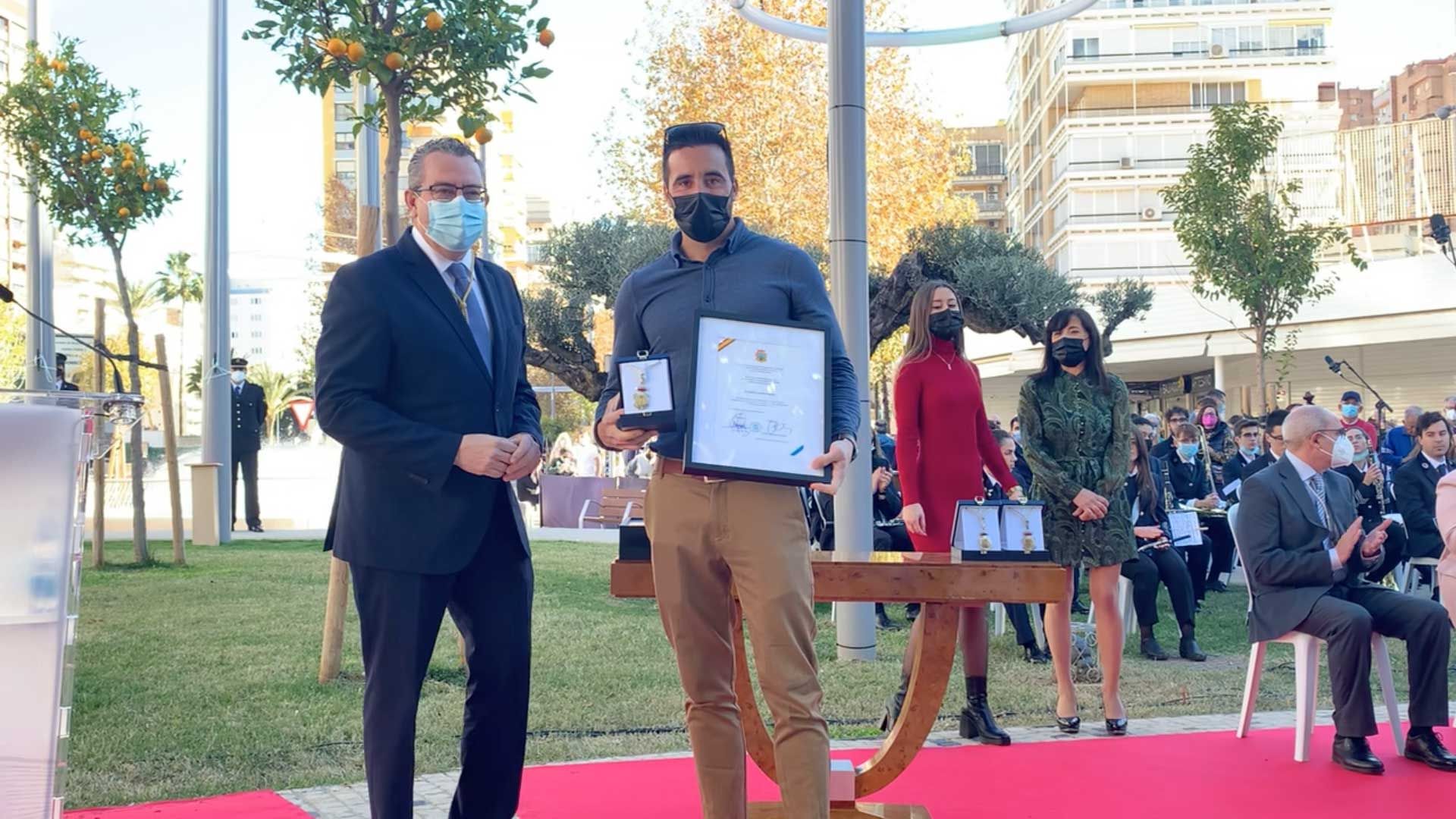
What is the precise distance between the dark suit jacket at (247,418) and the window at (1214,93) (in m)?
51.3

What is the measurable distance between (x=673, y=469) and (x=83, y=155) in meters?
9.98

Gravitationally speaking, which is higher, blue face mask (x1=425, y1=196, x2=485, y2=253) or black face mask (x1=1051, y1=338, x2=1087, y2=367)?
blue face mask (x1=425, y1=196, x2=485, y2=253)

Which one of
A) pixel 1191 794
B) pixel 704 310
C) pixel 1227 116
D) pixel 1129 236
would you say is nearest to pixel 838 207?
pixel 1191 794

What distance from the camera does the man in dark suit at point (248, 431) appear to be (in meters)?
16.8

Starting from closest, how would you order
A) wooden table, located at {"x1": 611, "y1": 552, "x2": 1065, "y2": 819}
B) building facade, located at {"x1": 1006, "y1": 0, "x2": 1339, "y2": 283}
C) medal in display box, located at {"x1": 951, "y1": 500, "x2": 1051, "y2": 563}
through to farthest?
wooden table, located at {"x1": 611, "y1": 552, "x2": 1065, "y2": 819}
medal in display box, located at {"x1": 951, "y1": 500, "x2": 1051, "y2": 563}
building facade, located at {"x1": 1006, "y1": 0, "x2": 1339, "y2": 283}

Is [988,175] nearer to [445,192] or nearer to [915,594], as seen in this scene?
[915,594]

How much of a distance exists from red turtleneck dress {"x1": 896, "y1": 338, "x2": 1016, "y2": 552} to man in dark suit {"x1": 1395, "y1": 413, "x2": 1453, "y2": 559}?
5.63 metres

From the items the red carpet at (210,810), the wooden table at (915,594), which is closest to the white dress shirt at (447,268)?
the wooden table at (915,594)

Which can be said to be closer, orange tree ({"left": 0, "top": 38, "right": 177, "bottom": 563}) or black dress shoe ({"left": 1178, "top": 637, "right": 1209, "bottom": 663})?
black dress shoe ({"left": 1178, "top": 637, "right": 1209, "bottom": 663})

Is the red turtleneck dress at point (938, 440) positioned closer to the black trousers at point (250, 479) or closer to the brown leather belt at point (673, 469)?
the brown leather belt at point (673, 469)

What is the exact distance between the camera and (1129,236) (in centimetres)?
5894

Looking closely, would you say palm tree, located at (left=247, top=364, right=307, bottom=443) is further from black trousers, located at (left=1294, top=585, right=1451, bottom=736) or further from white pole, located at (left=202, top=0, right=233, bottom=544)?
black trousers, located at (left=1294, top=585, right=1451, bottom=736)

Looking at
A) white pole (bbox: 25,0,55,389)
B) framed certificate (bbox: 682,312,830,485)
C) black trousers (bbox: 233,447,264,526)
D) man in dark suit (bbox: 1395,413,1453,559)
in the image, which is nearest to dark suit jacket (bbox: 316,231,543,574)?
framed certificate (bbox: 682,312,830,485)

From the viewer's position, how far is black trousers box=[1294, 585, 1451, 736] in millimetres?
5449
